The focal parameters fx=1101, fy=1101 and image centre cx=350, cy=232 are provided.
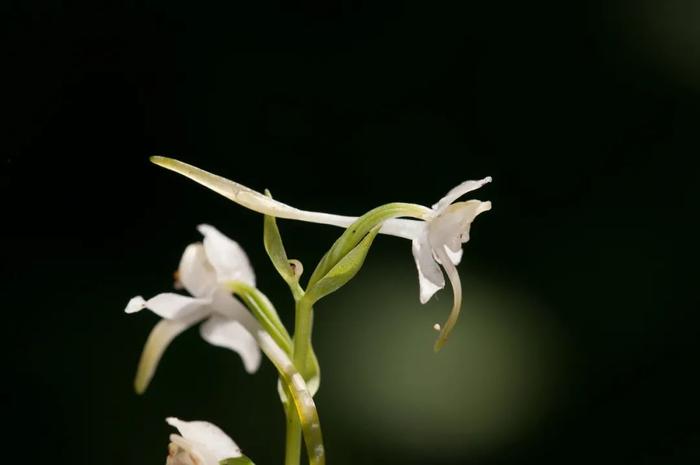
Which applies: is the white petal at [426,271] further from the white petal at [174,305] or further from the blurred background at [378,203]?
the blurred background at [378,203]

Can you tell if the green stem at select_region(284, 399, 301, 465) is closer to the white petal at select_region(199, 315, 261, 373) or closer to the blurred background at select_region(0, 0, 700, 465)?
the white petal at select_region(199, 315, 261, 373)

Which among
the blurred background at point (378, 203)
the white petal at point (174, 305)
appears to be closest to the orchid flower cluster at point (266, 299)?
the white petal at point (174, 305)

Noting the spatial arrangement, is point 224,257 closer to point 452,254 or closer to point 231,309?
point 231,309

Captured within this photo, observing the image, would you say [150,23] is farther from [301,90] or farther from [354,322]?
[354,322]

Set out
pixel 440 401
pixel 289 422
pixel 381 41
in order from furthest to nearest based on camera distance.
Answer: pixel 381 41, pixel 440 401, pixel 289 422

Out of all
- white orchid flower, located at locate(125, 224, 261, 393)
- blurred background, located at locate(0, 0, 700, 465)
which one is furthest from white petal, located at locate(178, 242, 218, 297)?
blurred background, located at locate(0, 0, 700, 465)

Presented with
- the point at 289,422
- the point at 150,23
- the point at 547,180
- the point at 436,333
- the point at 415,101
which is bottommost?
the point at 289,422

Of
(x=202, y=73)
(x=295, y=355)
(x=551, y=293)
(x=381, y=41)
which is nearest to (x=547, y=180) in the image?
(x=551, y=293)
